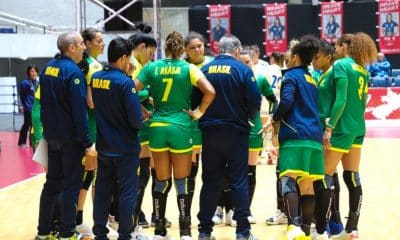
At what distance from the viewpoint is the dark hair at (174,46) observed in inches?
234

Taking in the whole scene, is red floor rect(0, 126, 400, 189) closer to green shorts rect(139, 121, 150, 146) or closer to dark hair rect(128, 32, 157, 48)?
green shorts rect(139, 121, 150, 146)

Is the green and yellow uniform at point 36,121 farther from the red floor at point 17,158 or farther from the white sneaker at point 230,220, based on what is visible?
the red floor at point 17,158

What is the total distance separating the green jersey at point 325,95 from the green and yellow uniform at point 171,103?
1062mm

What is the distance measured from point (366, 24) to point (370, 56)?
1468 cm

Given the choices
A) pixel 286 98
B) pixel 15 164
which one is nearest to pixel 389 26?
pixel 15 164

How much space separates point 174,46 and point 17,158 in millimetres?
7614

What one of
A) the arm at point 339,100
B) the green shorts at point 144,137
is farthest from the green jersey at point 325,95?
the green shorts at point 144,137

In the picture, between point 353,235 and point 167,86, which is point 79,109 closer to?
point 167,86

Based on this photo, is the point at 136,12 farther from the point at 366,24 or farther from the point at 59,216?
the point at 59,216

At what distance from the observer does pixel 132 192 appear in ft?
18.0

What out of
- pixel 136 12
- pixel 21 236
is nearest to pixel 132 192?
pixel 21 236

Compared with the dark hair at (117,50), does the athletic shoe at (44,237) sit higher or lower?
lower

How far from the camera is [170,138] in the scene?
19.2ft

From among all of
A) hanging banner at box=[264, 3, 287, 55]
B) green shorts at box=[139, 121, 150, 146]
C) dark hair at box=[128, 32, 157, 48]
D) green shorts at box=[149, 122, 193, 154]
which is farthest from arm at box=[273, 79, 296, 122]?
hanging banner at box=[264, 3, 287, 55]
